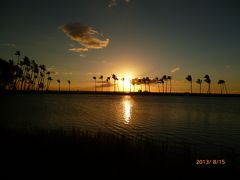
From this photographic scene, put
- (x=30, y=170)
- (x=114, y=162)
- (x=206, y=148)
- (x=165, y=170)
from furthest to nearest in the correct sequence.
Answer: (x=206, y=148)
(x=114, y=162)
(x=165, y=170)
(x=30, y=170)

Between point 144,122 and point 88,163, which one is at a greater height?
point 88,163

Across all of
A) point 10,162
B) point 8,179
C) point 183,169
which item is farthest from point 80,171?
point 183,169

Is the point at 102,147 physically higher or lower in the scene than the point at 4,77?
lower

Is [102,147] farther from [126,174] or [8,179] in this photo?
[8,179]

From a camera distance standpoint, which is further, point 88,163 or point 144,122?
point 144,122

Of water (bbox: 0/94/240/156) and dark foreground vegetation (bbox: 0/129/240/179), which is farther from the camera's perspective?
water (bbox: 0/94/240/156)

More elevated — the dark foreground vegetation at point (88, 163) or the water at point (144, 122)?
the dark foreground vegetation at point (88, 163)

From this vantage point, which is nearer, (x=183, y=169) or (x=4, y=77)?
(x=183, y=169)

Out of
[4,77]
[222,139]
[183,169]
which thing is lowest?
[222,139]

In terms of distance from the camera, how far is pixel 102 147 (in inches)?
482

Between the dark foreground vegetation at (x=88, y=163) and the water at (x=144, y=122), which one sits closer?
the dark foreground vegetation at (x=88, y=163)

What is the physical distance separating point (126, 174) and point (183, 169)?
3.26m

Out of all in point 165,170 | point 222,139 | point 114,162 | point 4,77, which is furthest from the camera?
point 4,77

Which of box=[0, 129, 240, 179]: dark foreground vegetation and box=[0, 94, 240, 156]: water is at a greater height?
box=[0, 129, 240, 179]: dark foreground vegetation
